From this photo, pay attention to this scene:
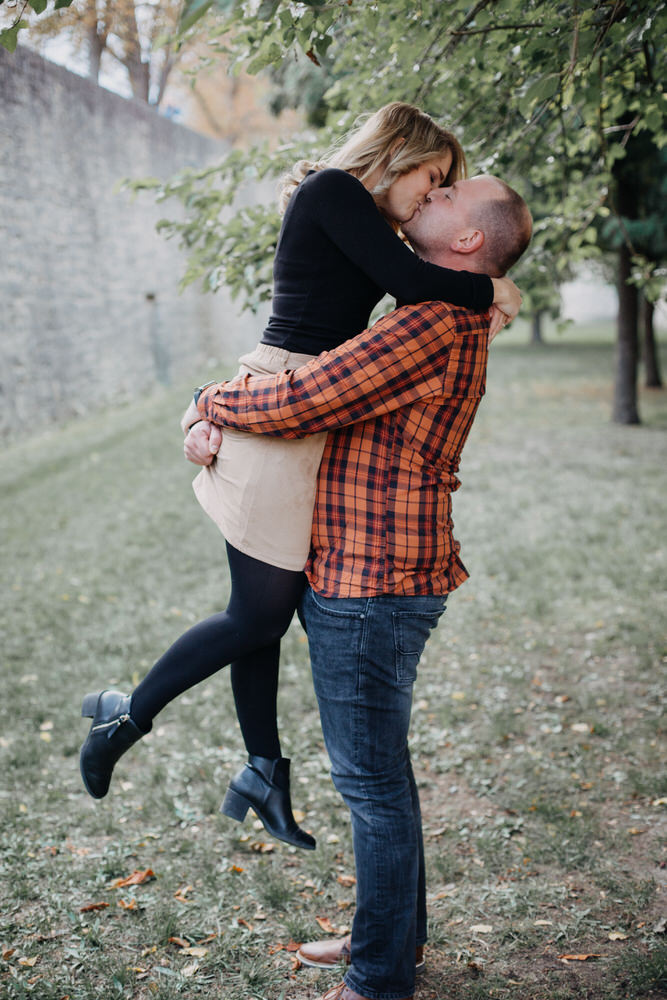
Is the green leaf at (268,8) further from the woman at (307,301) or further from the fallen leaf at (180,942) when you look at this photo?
the fallen leaf at (180,942)

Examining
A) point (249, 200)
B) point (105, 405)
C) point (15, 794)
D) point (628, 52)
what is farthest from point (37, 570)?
point (249, 200)

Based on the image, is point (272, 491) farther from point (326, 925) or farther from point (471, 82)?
point (471, 82)

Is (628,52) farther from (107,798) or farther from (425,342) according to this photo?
(107,798)

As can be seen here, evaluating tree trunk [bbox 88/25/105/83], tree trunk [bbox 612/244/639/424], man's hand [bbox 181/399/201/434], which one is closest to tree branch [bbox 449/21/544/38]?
man's hand [bbox 181/399/201/434]

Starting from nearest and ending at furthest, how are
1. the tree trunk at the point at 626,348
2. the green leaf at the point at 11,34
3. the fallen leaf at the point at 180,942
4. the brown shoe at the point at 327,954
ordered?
the green leaf at the point at 11,34 → the brown shoe at the point at 327,954 → the fallen leaf at the point at 180,942 → the tree trunk at the point at 626,348

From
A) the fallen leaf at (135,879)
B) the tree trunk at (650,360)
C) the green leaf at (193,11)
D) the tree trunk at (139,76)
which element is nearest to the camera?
the green leaf at (193,11)

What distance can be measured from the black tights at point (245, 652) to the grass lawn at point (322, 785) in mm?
796

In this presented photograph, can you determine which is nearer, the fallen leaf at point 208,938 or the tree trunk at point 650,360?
the fallen leaf at point 208,938

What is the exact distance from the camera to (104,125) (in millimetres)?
11812

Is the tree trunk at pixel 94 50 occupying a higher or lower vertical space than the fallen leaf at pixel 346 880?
higher

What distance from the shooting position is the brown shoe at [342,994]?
203cm

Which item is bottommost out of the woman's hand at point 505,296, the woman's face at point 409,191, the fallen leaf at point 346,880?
the fallen leaf at point 346,880

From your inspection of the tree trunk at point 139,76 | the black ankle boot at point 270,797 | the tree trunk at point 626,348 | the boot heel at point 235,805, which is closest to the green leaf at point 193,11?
the black ankle boot at point 270,797

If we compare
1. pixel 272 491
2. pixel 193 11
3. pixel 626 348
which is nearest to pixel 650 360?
pixel 626 348
